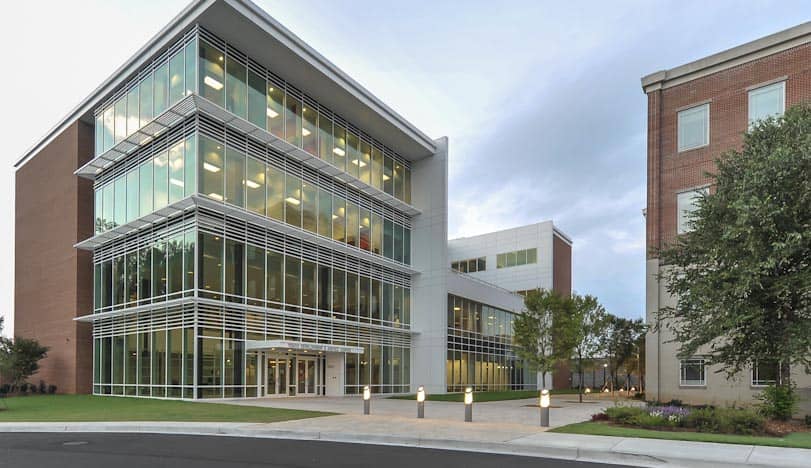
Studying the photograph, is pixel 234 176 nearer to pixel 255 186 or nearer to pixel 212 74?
pixel 255 186

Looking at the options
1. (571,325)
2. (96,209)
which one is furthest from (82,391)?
(571,325)

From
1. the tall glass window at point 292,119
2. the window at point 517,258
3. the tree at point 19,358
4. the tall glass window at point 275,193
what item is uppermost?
the tall glass window at point 292,119

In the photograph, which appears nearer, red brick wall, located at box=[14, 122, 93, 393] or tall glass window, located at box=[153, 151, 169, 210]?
tall glass window, located at box=[153, 151, 169, 210]

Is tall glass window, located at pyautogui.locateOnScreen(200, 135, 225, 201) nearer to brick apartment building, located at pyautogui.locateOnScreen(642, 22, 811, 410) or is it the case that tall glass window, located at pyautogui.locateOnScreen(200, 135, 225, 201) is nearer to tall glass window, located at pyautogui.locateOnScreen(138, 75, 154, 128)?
tall glass window, located at pyautogui.locateOnScreen(138, 75, 154, 128)

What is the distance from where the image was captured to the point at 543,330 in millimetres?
32969

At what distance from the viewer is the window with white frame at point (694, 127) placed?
87.7ft

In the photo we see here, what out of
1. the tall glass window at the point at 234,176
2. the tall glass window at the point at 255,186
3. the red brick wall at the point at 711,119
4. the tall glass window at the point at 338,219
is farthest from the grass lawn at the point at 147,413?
the red brick wall at the point at 711,119

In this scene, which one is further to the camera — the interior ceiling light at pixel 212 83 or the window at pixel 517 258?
the window at pixel 517 258

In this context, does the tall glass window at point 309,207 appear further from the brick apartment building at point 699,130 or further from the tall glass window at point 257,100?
the brick apartment building at point 699,130

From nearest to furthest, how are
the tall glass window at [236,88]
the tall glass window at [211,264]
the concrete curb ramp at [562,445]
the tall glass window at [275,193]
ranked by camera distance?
the concrete curb ramp at [562,445], the tall glass window at [211,264], the tall glass window at [236,88], the tall glass window at [275,193]

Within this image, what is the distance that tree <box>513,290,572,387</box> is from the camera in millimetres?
32531

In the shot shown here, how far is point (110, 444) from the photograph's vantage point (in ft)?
40.5

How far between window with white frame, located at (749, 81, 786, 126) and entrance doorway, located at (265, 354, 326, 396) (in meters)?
24.9

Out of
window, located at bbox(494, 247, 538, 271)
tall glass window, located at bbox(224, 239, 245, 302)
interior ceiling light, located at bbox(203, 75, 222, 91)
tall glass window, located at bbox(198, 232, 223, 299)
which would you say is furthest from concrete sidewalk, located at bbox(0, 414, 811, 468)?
window, located at bbox(494, 247, 538, 271)
